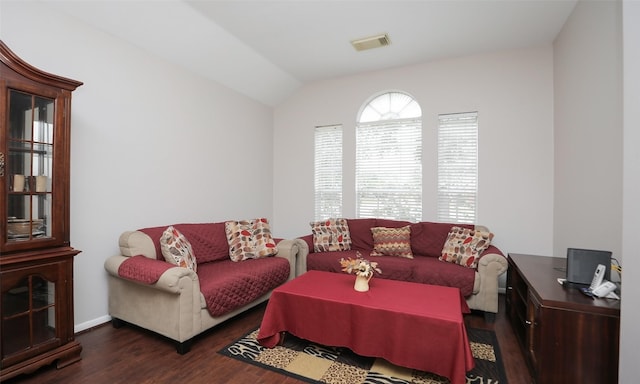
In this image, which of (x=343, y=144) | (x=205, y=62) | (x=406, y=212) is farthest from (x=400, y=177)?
(x=205, y=62)

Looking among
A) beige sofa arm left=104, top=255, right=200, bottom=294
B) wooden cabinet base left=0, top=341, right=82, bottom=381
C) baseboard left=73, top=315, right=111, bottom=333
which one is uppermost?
beige sofa arm left=104, top=255, right=200, bottom=294

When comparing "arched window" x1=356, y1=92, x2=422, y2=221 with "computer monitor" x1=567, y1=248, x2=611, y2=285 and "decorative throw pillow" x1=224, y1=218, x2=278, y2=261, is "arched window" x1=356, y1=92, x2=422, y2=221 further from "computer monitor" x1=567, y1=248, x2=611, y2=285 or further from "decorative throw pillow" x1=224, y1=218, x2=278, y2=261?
"computer monitor" x1=567, y1=248, x2=611, y2=285

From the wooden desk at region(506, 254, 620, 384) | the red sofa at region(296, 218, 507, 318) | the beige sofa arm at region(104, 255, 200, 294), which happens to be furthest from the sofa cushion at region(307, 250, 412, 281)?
the beige sofa arm at region(104, 255, 200, 294)

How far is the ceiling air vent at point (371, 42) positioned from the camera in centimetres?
340

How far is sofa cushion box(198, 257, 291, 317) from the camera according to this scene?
99.2 inches

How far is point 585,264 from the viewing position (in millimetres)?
1922

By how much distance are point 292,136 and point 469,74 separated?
267 centimetres

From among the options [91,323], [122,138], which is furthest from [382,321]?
[122,138]

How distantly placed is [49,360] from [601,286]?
A: 3466 mm

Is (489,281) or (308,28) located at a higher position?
(308,28)

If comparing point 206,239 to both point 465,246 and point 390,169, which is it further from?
point 465,246

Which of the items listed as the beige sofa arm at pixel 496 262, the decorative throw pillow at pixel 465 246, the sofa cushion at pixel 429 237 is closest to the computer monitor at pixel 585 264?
the beige sofa arm at pixel 496 262

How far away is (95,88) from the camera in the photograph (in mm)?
2707

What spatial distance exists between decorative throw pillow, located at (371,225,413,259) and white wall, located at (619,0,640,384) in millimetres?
2105
